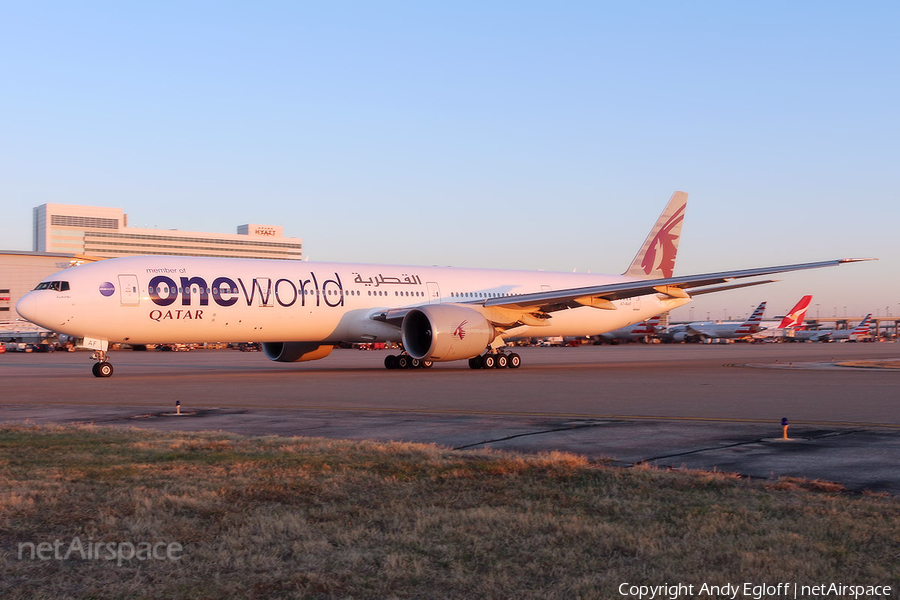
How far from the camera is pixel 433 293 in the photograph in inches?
1194

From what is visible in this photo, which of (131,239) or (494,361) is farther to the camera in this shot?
(131,239)

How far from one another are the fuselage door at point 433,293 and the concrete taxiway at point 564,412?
592 cm

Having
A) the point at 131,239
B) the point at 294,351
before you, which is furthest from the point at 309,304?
the point at 131,239

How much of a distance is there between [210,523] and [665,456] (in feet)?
17.2

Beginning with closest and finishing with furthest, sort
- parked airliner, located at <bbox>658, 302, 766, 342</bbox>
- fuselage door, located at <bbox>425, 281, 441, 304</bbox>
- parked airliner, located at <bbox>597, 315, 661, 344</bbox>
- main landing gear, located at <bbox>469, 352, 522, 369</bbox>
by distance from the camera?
main landing gear, located at <bbox>469, 352, 522, 369</bbox>
fuselage door, located at <bbox>425, 281, 441, 304</bbox>
parked airliner, located at <bbox>597, 315, 661, 344</bbox>
parked airliner, located at <bbox>658, 302, 766, 342</bbox>

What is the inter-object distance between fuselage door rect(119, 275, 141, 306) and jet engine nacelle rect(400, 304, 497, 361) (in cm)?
805

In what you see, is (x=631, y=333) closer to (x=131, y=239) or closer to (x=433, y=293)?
(x=433, y=293)

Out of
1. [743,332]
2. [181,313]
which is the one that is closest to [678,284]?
[181,313]

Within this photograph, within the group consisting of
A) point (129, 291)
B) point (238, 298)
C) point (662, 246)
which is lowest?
point (238, 298)

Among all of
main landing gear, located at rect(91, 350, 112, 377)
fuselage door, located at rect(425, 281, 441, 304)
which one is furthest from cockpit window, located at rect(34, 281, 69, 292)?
fuselage door, located at rect(425, 281, 441, 304)

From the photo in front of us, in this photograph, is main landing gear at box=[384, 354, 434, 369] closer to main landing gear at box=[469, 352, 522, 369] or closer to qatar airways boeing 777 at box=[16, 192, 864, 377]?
qatar airways boeing 777 at box=[16, 192, 864, 377]

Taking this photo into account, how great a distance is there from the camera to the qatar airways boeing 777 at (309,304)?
23.7 metres

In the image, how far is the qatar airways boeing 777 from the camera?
23703 mm

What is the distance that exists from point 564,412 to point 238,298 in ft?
46.4
